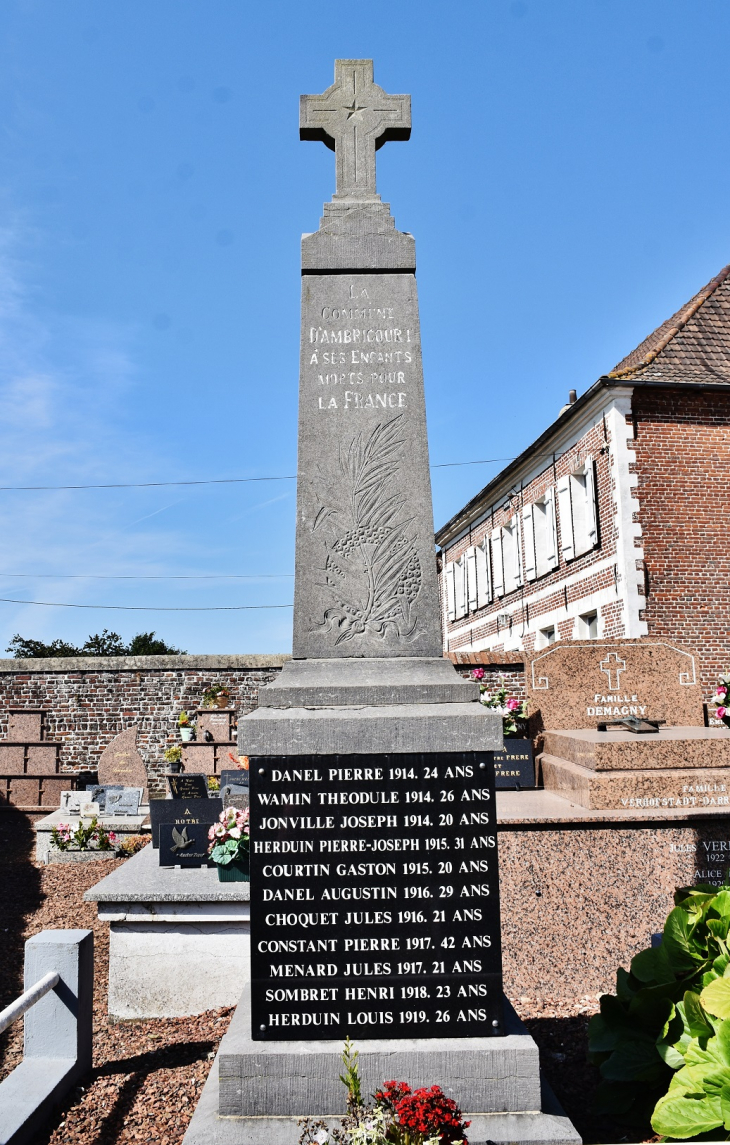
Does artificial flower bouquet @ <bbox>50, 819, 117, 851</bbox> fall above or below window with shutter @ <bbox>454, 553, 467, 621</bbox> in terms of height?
below

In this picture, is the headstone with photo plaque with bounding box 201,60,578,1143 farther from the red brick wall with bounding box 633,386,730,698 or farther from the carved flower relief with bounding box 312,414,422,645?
the red brick wall with bounding box 633,386,730,698

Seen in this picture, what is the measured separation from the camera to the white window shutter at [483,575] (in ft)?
70.4

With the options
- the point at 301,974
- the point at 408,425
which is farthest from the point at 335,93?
the point at 301,974

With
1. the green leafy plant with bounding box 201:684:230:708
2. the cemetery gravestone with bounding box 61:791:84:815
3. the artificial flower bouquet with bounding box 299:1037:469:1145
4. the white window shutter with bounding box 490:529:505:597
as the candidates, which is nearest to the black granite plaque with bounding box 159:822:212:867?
the artificial flower bouquet with bounding box 299:1037:469:1145

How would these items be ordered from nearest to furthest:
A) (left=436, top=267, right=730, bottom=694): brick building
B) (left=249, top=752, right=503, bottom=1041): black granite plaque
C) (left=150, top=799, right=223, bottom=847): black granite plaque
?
1. (left=249, top=752, right=503, bottom=1041): black granite plaque
2. (left=150, top=799, right=223, bottom=847): black granite plaque
3. (left=436, top=267, right=730, bottom=694): brick building

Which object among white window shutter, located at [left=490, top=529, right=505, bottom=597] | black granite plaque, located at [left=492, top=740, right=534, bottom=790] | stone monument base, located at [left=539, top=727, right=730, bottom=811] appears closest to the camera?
stone monument base, located at [left=539, top=727, right=730, bottom=811]

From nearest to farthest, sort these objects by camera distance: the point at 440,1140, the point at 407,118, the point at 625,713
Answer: the point at 440,1140 → the point at 407,118 → the point at 625,713

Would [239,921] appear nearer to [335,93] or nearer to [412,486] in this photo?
[412,486]

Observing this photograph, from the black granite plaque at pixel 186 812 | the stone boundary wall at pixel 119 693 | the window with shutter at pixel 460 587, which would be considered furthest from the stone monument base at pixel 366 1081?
the window with shutter at pixel 460 587

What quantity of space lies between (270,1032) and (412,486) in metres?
2.21

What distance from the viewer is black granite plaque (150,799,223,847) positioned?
5.93 m

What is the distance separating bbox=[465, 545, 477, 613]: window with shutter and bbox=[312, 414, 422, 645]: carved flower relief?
19.4m

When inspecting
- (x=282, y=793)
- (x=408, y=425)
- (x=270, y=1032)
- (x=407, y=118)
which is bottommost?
(x=270, y=1032)

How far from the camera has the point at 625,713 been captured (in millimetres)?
7539
